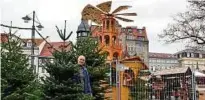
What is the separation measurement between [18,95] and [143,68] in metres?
6.01

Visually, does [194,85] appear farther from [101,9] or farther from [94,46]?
[101,9]

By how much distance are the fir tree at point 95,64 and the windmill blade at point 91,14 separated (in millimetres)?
15461

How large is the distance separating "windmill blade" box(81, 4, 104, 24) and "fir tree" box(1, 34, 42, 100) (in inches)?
703

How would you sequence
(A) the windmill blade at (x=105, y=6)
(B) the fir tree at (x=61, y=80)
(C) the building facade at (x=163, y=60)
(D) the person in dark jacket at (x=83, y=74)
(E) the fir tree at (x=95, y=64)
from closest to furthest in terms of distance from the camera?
(D) the person in dark jacket at (x=83, y=74)
(B) the fir tree at (x=61, y=80)
(E) the fir tree at (x=95, y=64)
(A) the windmill blade at (x=105, y=6)
(C) the building facade at (x=163, y=60)

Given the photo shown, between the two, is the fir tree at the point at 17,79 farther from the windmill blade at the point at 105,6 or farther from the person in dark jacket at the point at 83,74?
the windmill blade at the point at 105,6

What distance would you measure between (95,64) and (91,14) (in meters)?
16.3

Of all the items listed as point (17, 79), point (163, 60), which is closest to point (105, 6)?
point (17, 79)

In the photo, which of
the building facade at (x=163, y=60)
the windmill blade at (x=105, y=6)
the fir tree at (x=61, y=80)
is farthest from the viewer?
the building facade at (x=163, y=60)

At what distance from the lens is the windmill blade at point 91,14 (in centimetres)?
3334

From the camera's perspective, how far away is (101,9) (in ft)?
110

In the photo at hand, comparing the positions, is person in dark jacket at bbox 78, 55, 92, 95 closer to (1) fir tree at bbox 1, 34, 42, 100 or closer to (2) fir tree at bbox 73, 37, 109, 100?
(1) fir tree at bbox 1, 34, 42, 100

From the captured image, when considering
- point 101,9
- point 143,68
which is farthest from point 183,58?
point 143,68

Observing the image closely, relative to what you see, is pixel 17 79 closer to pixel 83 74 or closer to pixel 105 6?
pixel 83 74

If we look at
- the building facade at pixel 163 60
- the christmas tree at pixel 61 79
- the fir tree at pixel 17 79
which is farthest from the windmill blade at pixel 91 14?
the building facade at pixel 163 60
